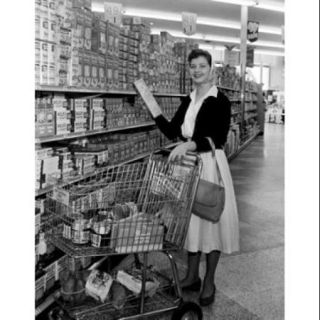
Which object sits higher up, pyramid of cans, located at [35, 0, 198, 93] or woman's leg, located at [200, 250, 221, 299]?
pyramid of cans, located at [35, 0, 198, 93]

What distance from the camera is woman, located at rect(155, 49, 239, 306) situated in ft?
10.2

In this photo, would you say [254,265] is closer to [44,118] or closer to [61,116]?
[61,116]

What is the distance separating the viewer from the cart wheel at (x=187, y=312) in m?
2.64

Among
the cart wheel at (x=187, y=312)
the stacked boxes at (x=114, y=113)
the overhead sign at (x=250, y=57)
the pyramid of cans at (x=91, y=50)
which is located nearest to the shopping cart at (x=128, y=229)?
the cart wheel at (x=187, y=312)

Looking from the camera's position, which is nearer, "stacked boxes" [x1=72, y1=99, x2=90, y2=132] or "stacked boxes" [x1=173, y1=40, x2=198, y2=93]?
"stacked boxes" [x1=72, y1=99, x2=90, y2=132]

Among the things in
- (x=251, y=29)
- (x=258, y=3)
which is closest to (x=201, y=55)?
(x=258, y=3)

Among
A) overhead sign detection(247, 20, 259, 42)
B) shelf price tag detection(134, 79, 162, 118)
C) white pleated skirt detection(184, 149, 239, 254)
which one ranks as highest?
overhead sign detection(247, 20, 259, 42)

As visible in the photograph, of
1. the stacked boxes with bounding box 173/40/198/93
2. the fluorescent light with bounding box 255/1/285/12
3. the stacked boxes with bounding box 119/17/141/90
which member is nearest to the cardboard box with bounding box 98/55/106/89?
the stacked boxes with bounding box 119/17/141/90

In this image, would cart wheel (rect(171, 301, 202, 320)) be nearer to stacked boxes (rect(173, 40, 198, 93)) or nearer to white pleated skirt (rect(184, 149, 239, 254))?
white pleated skirt (rect(184, 149, 239, 254))

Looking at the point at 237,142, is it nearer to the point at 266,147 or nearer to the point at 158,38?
the point at 266,147

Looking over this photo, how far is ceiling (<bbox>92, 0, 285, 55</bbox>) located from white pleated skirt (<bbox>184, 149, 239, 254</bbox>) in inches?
450

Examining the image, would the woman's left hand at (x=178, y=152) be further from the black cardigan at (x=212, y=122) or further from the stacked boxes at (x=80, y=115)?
the stacked boxes at (x=80, y=115)
